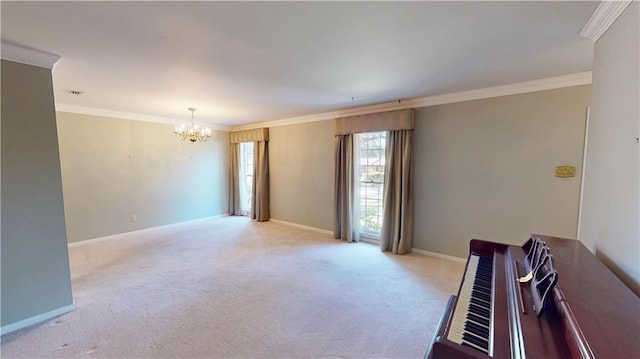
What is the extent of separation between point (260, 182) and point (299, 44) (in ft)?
14.0

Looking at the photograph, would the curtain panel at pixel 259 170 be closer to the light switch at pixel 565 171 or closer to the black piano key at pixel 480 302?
the light switch at pixel 565 171

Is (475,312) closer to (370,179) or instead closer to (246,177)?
(370,179)

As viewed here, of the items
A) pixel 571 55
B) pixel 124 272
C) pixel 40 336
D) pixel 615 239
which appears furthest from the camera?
pixel 124 272

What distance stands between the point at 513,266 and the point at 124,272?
3.98 metres

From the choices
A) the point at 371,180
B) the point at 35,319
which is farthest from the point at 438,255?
the point at 35,319

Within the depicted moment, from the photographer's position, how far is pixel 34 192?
2217mm

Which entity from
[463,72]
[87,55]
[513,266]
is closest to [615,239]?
[513,266]

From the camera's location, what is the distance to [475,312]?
1202mm

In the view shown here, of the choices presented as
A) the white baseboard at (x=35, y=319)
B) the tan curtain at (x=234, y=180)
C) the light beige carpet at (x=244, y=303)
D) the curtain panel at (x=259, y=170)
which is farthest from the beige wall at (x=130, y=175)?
the white baseboard at (x=35, y=319)

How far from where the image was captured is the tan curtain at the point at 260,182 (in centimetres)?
593

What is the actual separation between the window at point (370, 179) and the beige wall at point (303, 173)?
59 cm

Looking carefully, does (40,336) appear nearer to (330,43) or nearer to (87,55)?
(87,55)

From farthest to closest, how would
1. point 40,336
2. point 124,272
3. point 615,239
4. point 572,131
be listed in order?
point 124,272
point 572,131
point 40,336
point 615,239

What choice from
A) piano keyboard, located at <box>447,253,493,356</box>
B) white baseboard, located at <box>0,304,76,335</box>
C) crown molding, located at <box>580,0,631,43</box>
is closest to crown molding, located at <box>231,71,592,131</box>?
crown molding, located at <box>580,0,631,43</box>
